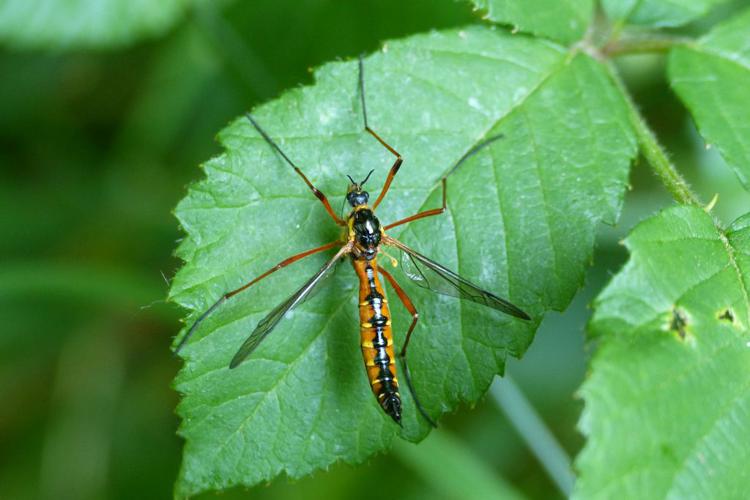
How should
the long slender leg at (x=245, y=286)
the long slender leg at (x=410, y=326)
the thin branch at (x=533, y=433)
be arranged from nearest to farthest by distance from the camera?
1. the long slender leg at (x=245, y=286)
2. the long slender leg at (x=410, y=326)
3. the thin branch at (x=533, y=433)

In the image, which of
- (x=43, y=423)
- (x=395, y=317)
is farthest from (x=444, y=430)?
(x=43, y=423)

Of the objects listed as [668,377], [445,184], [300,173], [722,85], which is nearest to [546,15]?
[722,85]

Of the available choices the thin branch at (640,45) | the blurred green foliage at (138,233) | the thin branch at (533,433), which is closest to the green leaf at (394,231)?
the thin branch at (640,45)

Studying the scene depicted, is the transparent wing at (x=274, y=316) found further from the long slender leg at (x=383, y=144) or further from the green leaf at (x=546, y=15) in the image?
the green leaf at (x=546, y=15)

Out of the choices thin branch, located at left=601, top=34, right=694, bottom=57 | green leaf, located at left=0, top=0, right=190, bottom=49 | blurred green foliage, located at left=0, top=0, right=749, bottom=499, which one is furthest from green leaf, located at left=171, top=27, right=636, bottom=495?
green leaf, located at left=0, top=0, right=190, bottom=49

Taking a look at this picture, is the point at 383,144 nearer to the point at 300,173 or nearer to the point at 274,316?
the point at 300,173

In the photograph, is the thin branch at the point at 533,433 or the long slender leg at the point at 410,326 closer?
the long slender leg at the point at 410,326

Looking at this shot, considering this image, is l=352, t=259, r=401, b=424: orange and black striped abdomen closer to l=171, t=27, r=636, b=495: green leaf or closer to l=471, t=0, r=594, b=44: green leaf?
l=171, t=27, r=636, b=495: green leaf
